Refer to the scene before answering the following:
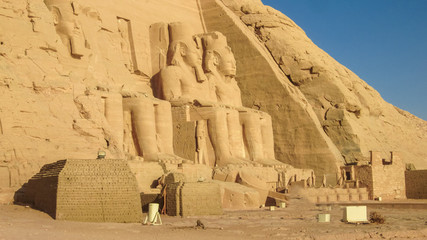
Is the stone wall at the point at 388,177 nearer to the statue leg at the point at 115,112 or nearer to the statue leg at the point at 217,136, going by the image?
the statue leg at the point at 217,136

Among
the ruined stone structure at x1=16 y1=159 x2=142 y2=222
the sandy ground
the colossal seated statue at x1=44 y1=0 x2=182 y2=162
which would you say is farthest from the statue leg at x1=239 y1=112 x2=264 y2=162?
the ruined stone structure at x1=16 y1=159 x2=142 y2=222

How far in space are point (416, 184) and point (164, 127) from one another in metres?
10.7

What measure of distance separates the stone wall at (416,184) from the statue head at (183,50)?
30.3ft

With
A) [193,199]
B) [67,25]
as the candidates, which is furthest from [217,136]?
[193,199]

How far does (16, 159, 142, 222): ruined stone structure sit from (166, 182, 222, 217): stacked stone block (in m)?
1.72

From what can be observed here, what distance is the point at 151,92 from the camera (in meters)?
25.0

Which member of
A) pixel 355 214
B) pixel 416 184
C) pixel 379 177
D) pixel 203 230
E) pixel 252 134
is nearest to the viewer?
pixel 203 230

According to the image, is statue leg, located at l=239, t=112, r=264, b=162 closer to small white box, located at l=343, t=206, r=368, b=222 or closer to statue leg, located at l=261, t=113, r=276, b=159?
statue leg, located at l=261, t=113, r=276, b=159

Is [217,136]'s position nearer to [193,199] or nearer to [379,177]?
[379,177]

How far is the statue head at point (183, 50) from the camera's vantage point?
25.4 meters

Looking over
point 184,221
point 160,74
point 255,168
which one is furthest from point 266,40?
point 184,221

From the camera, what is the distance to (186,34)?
26.0 meters

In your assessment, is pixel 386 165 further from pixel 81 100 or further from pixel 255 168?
pixel 81 100

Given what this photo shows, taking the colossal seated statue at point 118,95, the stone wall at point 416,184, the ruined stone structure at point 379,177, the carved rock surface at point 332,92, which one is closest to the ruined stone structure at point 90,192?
the colossal seated statue at point 118,95
